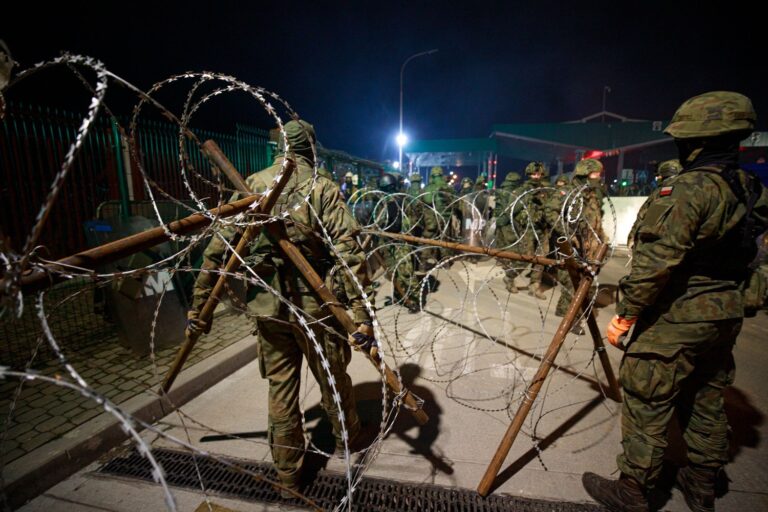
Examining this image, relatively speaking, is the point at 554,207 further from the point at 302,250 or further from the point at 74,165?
the point at 74,165

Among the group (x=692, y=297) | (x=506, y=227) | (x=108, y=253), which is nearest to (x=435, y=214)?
(x=506, y=227)

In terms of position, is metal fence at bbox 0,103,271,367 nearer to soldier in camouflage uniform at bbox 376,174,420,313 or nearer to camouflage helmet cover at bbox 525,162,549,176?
soldier in camouflage uniform at bbox 376,174,420,313

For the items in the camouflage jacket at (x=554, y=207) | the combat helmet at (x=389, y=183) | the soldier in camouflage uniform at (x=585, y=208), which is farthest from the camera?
the combat helmet at (x=389, y=183)

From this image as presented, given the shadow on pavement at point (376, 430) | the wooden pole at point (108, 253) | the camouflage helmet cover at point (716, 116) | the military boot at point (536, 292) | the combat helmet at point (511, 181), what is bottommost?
the military boot at point (536, 292)

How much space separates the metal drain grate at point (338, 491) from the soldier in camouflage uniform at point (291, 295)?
27 cm

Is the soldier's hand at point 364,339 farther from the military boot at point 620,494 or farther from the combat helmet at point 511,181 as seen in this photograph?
the combat helmet at point 511,181

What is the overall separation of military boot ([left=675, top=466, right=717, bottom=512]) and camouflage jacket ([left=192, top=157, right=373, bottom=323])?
2402 millimetres

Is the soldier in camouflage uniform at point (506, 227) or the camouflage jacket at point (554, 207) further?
the soldier in camouflage uniform at point (506, 227)

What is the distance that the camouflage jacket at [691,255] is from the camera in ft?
6.77

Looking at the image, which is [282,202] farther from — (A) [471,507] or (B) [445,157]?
(B) [445,157]

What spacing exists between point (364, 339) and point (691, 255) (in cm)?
209

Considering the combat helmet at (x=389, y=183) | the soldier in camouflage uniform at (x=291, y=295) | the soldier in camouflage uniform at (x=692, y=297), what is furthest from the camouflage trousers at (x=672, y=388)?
the combat helmet at (x=389, y=183)

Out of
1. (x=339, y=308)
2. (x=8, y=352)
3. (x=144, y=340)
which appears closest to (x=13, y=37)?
(x=8, y=352)

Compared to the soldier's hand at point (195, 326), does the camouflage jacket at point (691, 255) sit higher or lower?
higher
